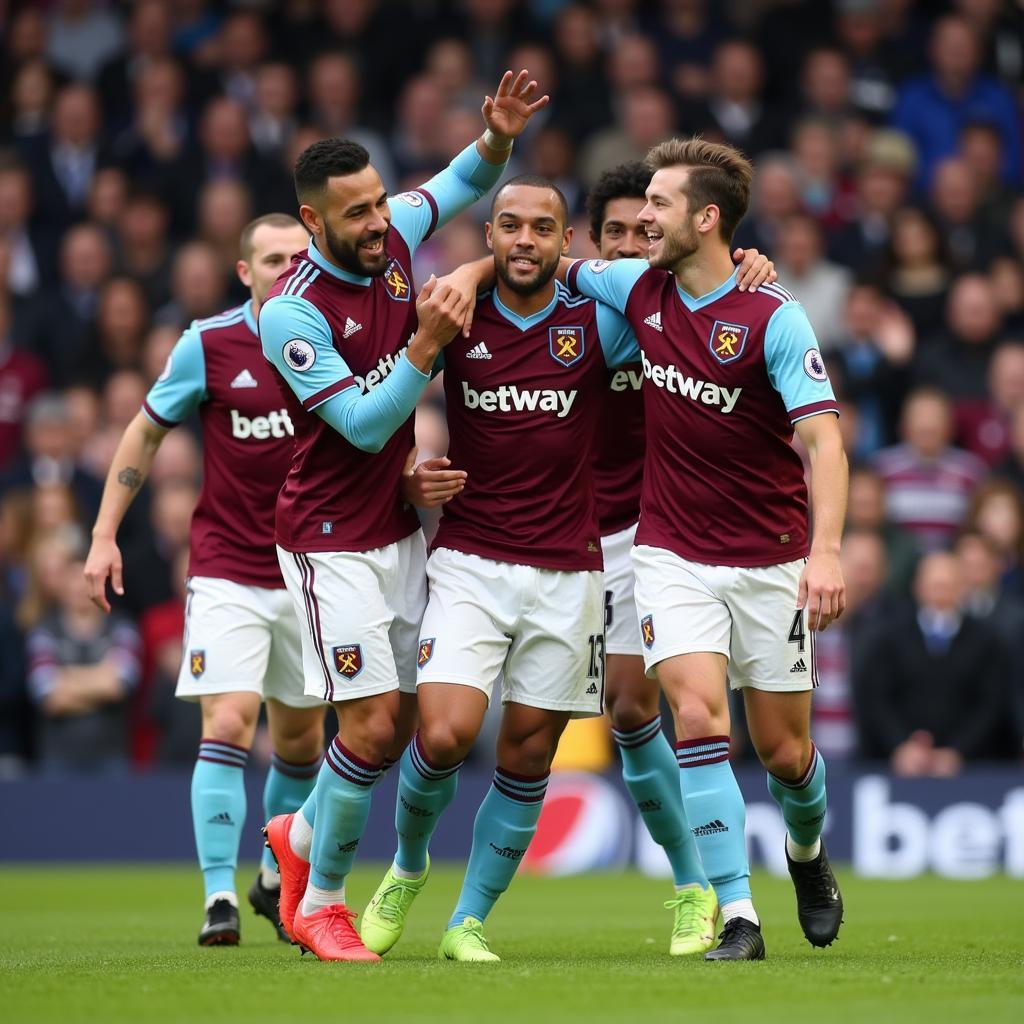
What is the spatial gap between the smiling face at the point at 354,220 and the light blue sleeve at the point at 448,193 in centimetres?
52

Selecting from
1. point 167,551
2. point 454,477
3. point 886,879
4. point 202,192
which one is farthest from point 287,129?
point 454,477

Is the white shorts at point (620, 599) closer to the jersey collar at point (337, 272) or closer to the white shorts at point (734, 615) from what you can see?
the white shorts at point (734, 615)

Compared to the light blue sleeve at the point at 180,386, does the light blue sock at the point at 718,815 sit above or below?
below

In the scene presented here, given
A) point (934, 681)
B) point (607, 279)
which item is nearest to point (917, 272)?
point (934, 681)

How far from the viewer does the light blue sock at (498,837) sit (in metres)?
7.50

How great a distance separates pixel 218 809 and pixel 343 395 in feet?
7.86

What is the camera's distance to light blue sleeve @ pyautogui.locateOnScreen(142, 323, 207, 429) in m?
8.79

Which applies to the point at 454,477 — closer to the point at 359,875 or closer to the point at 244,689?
the point at 244,689

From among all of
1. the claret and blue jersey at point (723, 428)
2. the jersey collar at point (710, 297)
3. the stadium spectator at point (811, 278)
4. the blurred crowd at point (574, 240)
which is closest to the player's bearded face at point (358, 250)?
the claret and blue jersey at point (723, 428)

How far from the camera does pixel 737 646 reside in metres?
7.35

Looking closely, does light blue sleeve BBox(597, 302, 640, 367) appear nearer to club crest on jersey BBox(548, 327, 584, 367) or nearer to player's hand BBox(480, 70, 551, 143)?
club crest on jersey BBox(548, 327, 584, 367)

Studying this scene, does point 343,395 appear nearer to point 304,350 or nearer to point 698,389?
point 304,350

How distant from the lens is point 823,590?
A: 6.78 metres

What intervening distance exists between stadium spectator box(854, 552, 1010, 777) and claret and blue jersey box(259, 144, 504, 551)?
6388 mm
